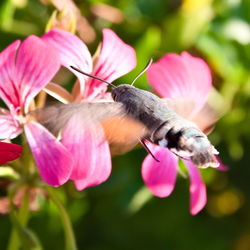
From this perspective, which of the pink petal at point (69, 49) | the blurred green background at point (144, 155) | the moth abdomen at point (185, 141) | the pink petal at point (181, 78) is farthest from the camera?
the blurred green background at point (144, 155)

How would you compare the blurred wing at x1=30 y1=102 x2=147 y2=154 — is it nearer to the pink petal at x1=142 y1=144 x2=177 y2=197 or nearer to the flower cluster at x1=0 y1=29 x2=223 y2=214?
the flower cluster at x1=0 y1=29 x2=223 y2=214

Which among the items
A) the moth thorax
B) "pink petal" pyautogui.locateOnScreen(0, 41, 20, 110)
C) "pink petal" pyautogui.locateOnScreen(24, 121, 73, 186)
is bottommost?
"pink petal" pyautogui.locateOnScreen(24, 121, 73, 186)

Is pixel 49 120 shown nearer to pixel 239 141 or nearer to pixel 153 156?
pixel 153 156

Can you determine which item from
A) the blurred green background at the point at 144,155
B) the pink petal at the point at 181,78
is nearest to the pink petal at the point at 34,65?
the pink petal at the point at 181,78

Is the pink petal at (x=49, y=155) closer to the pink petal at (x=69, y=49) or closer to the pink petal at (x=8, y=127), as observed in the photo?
the pink petal at (x=8, y=127)

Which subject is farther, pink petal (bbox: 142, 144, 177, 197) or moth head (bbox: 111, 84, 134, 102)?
pink petal (bbox: 142, 144, 177, 197)

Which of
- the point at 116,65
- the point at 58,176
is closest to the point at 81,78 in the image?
the point at 116,65

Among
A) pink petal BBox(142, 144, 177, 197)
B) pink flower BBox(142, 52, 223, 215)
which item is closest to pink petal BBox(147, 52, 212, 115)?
pink flower BBox(142, 52, 223, 215)

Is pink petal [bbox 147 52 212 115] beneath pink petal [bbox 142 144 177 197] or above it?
above
